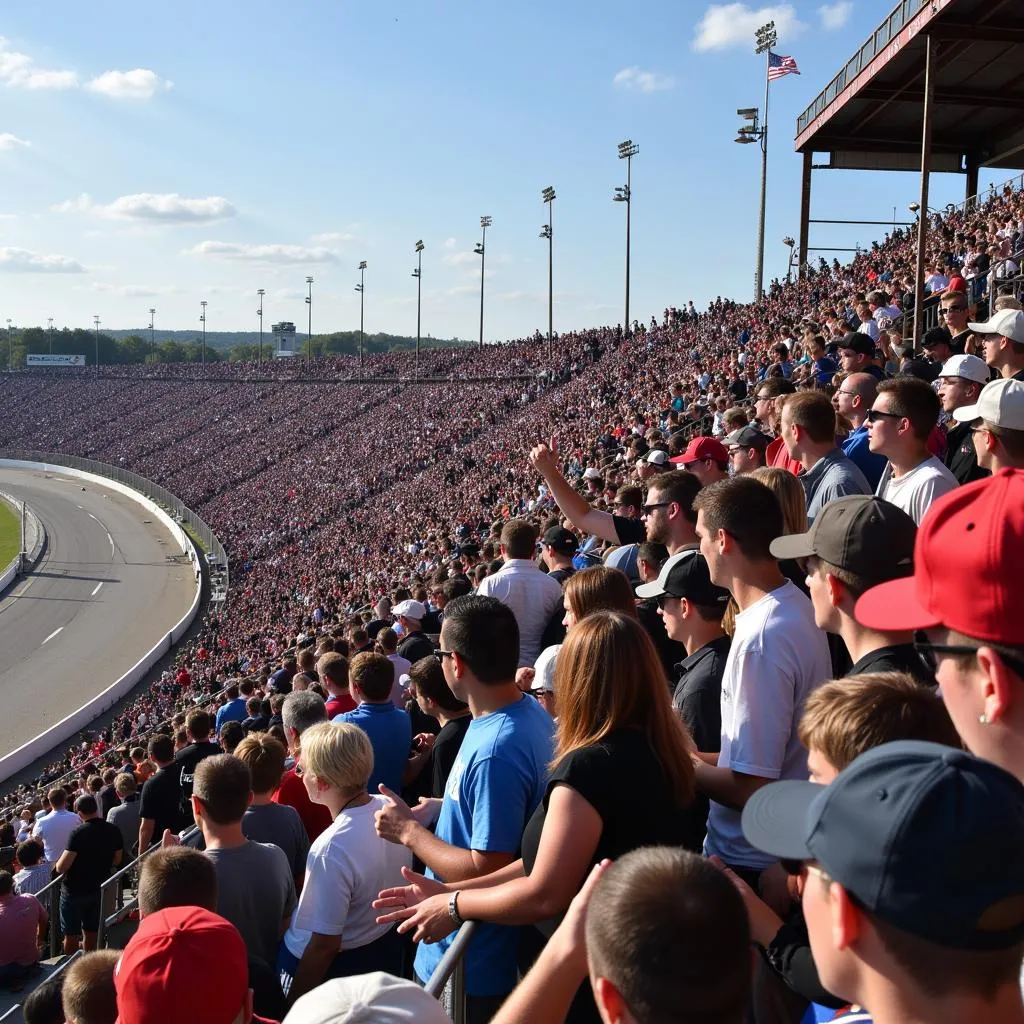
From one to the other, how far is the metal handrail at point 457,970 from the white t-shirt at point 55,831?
8392mm

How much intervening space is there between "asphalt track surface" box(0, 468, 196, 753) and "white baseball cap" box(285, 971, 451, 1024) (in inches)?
1077

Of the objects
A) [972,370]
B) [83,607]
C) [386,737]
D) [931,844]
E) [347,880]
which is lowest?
[83,607]

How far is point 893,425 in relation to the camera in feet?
17.0

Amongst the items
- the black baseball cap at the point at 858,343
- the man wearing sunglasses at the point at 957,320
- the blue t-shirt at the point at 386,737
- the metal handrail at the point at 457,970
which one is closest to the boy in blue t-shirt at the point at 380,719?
the blue t-shirt at the point at 386,737

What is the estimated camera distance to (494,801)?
329 centimetres

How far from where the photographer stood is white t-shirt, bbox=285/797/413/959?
12.4ft

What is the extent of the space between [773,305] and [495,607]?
25.4 meters

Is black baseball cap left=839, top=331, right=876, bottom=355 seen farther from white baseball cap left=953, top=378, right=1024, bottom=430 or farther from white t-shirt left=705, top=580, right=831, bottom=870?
white t-shirt left=705, top=580, right=831, bottom=870

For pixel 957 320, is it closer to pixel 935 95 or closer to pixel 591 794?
pixel 591 794

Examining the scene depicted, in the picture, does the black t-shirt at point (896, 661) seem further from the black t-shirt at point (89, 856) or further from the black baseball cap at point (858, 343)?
the black t-shirt at point (89, 856)

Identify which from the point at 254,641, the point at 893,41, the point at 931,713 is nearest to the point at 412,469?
the point at 254,641

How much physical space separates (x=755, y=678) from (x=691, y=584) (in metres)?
0.81

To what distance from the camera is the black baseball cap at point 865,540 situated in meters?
3.15

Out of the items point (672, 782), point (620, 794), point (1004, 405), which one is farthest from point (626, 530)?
point (620, 794)
